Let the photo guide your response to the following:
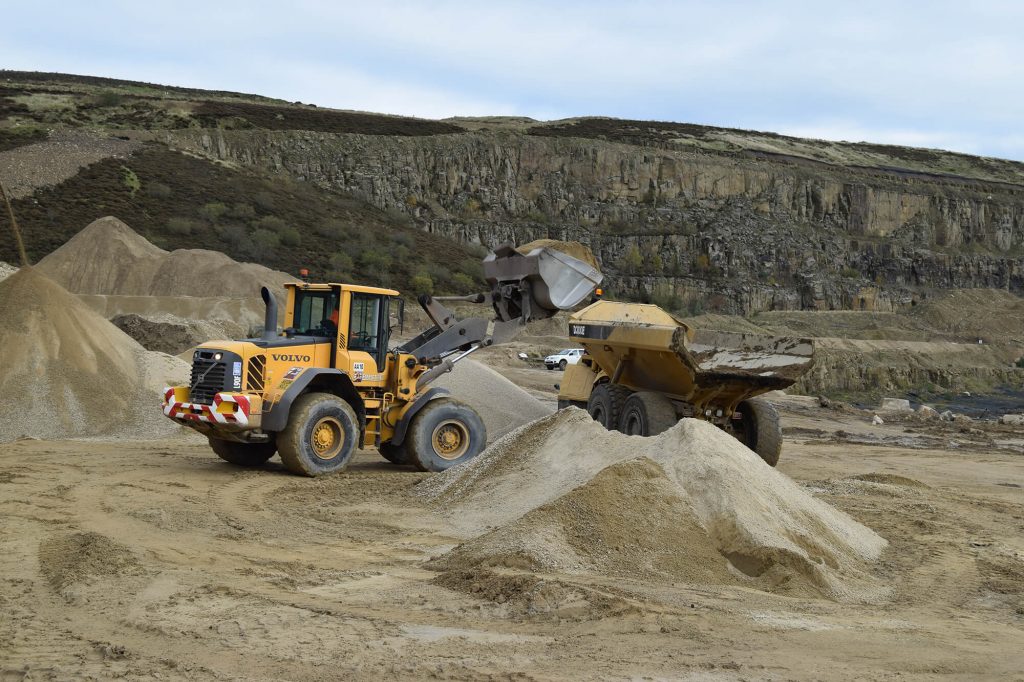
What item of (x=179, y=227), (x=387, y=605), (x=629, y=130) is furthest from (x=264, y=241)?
(x=629, y=130)

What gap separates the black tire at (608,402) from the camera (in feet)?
51.7

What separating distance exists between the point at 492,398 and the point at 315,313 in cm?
595

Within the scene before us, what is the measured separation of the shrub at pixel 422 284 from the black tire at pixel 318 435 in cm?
3476

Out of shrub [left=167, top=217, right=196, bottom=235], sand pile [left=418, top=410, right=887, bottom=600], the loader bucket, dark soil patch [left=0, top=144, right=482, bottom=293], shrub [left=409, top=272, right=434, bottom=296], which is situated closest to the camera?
sand pile [left=418, top=410, right=887, bottom=600]

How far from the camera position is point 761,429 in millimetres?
15195

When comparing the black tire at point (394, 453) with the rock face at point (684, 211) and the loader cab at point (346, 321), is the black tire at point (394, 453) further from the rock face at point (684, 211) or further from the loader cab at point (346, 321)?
the rock face at point (684, 211)

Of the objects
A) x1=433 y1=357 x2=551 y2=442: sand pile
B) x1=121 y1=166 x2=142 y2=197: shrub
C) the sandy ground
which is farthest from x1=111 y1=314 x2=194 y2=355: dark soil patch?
x1=121 y1=166 x2=142 y2=197: shrub

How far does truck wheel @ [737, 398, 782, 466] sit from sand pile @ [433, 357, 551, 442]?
391cm

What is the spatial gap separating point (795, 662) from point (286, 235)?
45220 millimetres

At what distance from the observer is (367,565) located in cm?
842

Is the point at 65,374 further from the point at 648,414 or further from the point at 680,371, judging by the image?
the point at 680,371

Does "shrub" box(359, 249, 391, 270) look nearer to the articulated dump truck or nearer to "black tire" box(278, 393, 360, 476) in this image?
the articulated dump truck

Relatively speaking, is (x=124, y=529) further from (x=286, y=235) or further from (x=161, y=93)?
(x=161, y=93)

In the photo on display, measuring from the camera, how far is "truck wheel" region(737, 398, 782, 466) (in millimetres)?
15133
